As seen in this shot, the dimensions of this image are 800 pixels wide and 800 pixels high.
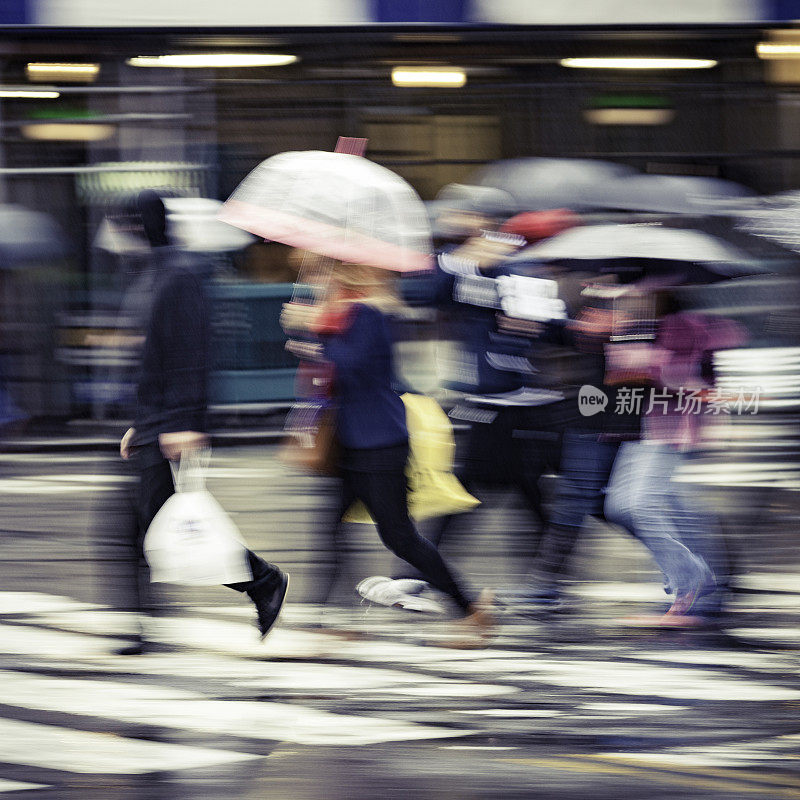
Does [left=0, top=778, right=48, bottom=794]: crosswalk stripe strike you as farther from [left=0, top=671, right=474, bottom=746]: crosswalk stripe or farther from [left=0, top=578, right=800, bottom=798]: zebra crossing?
[left=0, top=671, right=474, bottom=746]: crosswalk stripe

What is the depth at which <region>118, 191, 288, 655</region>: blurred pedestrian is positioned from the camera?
19.9 feet

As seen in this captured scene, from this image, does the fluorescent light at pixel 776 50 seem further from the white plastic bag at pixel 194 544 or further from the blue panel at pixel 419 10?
the white plastic bag at pixel 194 544

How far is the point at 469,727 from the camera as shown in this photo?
5305 millimetres

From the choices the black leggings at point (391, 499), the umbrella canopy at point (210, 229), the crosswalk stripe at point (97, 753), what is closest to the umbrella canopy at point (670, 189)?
the umbrella canopy at point (210, 229)

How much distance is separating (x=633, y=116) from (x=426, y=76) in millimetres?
1680

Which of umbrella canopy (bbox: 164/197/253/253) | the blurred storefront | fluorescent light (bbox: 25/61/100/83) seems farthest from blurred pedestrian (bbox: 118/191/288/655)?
fluorescent light (bbox: 25/61/100/83)

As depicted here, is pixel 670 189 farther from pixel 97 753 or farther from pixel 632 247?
pixel 97 753

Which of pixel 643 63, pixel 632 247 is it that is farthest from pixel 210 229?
pixel 632 247

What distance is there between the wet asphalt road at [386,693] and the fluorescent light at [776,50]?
6052 mm

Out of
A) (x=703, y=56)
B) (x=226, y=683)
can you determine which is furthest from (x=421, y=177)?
(x=226, y=683)

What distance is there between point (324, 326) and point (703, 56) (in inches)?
317

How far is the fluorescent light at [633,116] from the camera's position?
43.6 feet

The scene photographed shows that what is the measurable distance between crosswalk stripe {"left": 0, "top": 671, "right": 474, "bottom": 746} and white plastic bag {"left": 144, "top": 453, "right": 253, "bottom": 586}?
462 millimetres

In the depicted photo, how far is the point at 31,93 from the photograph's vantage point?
42.4 feet
